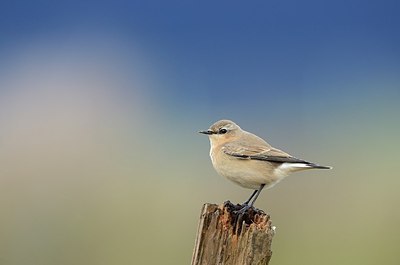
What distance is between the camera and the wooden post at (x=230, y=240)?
3738 mm

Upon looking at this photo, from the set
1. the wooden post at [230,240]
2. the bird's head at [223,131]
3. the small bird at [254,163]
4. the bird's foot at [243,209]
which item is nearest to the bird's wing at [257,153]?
the small bird at [254,163]

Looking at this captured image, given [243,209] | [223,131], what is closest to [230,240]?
[243,209]

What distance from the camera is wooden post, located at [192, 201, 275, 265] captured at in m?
3.74

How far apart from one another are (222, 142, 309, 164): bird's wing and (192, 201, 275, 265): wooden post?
1150mm

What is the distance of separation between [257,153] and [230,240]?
1.45 metres

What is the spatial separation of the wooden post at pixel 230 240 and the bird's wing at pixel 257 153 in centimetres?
115

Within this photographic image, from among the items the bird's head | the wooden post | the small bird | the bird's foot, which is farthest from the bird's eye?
the wooden post

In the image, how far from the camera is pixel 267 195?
8.65 metres

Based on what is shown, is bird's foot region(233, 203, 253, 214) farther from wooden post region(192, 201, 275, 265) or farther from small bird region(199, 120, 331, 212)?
small bird region(199, 120, 331, 212)

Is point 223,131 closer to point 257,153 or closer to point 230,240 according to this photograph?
point 257,153

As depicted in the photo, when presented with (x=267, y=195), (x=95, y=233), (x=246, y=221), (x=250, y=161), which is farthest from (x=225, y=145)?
(x=95, y=233)

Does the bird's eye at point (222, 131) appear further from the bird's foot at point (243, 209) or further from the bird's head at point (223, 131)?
the bird's foot at point (243, 209)

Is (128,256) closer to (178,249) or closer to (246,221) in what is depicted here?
(178,249)

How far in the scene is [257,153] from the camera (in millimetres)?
5195
